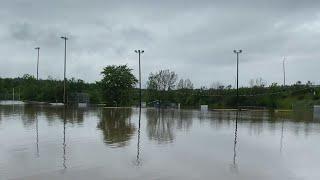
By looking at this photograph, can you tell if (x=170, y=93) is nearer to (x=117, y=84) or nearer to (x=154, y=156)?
(x=117, y=84)

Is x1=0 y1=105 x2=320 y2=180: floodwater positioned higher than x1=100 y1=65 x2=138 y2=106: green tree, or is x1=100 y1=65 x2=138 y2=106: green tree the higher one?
x1=100 y1=65 x2=138 y2=106: green tree

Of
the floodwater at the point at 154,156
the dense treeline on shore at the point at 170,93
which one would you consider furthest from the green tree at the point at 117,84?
the floodwater at the point at 154,156

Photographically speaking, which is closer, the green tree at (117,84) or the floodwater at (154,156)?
the floodwater at (154,156)

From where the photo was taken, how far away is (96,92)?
7169 centimetres

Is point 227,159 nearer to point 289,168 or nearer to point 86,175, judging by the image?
point 289,168

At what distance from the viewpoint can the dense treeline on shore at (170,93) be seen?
203 ft

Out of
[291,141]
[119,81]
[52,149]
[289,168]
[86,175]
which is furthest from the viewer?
[119,81]

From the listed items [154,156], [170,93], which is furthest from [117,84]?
[154,156]

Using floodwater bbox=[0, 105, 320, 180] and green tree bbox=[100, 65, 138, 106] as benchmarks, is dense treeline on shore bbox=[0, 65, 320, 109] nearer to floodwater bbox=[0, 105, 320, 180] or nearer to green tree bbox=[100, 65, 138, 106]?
green tree bbox=[100, 65, 138, 106]

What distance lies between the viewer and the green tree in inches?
2410

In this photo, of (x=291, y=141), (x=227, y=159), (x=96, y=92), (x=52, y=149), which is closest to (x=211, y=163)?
(x=227, y=159)

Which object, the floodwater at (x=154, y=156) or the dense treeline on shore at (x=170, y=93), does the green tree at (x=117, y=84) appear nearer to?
the dense treeline on shore at (x=170, y=93)

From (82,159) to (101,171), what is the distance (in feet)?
6.59

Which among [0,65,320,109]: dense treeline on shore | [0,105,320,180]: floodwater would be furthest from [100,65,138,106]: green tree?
[0,105,320,180]: floodwater
